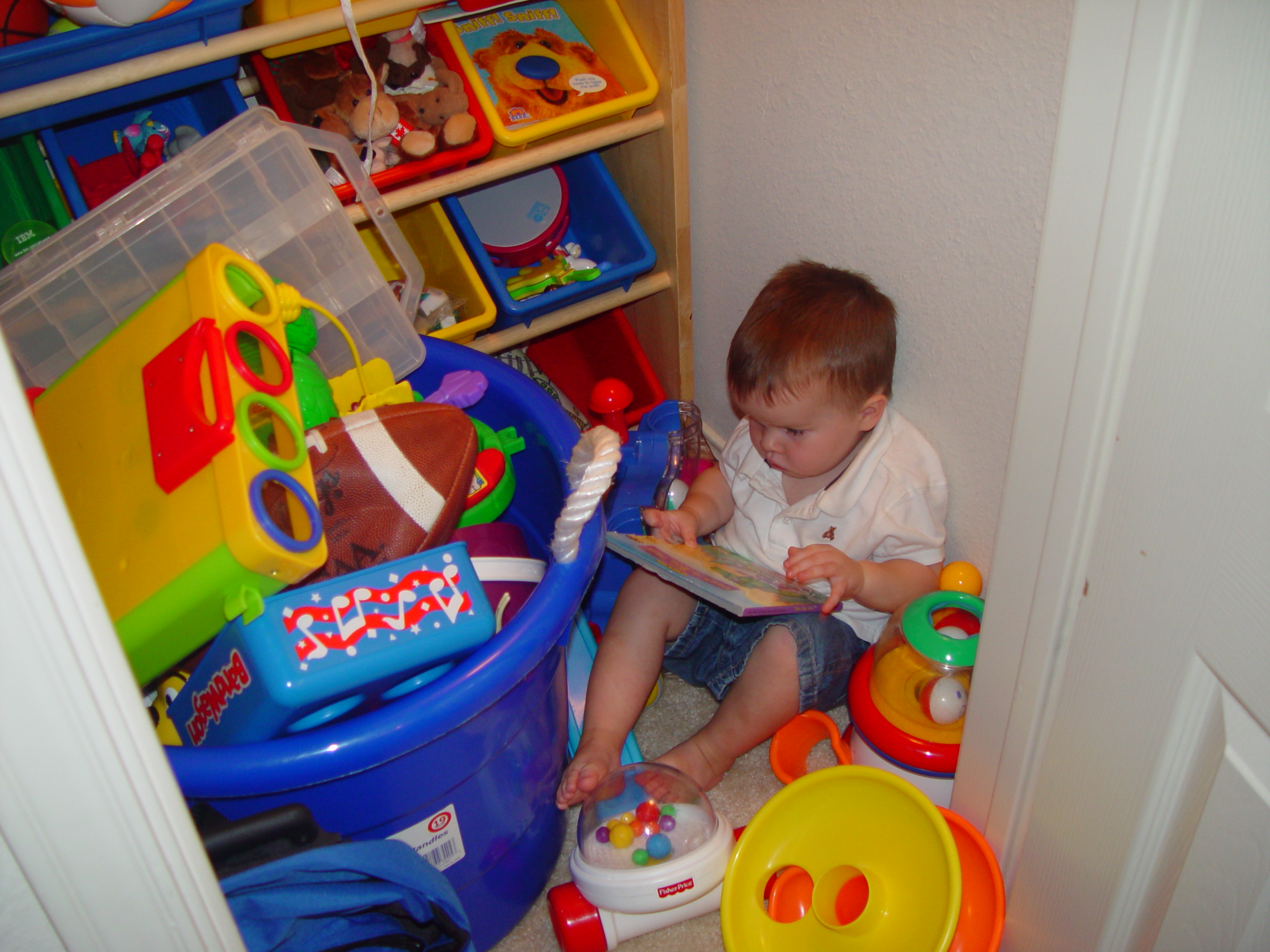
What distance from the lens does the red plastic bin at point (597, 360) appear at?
157cm

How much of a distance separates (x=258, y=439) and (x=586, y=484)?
281 millimetres

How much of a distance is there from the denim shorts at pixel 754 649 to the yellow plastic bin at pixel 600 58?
688mm

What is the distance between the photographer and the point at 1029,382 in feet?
2.21

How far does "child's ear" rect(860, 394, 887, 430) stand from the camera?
1059 millimetres

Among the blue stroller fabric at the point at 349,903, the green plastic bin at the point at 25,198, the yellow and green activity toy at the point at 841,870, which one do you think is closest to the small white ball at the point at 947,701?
the yellow and green activity toy at the point at 841,870

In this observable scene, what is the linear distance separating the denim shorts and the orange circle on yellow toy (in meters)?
0.15

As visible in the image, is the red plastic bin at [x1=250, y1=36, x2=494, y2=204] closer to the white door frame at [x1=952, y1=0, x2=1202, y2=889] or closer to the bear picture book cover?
the bear picture book cover

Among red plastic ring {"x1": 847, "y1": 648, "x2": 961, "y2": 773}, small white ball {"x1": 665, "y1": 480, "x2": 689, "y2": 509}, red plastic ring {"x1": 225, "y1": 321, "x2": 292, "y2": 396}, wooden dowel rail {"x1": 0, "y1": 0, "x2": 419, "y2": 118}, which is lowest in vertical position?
red plastic ring {"x1": 847, "y1": 648, "x2": 961, "y2": 773}

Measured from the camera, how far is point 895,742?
3.18ft

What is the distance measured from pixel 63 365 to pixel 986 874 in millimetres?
1112

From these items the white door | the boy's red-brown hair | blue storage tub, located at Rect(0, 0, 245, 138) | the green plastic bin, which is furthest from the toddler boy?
the green plastic bin

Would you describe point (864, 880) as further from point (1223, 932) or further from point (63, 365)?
point (63, 365)

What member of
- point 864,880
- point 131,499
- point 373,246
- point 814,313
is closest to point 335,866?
point 131,499

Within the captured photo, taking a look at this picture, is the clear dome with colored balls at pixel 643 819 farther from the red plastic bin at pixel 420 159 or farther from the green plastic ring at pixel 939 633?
the red plastic bin at pixel 420 159
